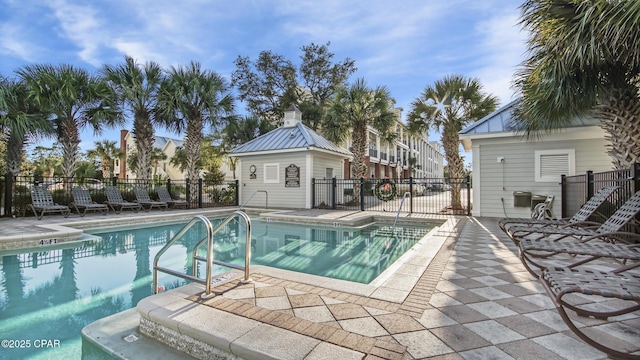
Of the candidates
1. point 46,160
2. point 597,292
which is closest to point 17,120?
point 597,292

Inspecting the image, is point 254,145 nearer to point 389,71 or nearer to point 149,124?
point 149,124

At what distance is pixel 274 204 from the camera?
14.4 m

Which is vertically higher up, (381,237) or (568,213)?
(568,213)

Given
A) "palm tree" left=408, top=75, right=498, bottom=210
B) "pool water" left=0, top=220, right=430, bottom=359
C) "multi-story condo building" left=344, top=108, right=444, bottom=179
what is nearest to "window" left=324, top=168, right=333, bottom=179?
"multi-story condo building" left=344, top=108, right=444, bottom=179

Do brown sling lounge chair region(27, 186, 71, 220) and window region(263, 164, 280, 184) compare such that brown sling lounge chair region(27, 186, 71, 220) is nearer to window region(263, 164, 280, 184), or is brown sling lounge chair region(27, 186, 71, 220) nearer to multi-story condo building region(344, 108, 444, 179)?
window region(263, 164, 280, 184)

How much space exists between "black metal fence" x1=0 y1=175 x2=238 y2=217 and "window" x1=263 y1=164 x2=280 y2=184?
6.33 ft

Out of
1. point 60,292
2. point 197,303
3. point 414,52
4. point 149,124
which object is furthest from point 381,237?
point 149,124

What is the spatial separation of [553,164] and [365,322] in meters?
9.57

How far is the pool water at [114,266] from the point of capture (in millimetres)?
2969

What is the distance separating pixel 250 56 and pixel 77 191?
15674 mm

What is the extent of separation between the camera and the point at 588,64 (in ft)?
16.5

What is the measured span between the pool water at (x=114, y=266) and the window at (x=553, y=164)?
416cm

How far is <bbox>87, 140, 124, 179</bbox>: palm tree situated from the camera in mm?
28250

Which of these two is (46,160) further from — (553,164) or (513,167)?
(553,164)
